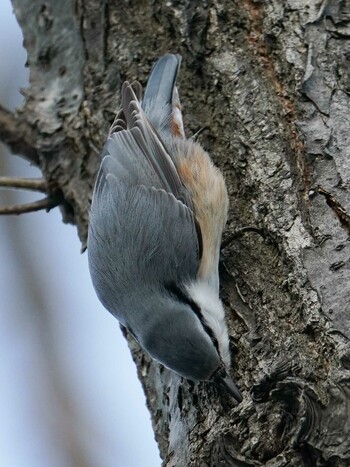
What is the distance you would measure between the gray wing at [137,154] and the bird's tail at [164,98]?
0.07 metres

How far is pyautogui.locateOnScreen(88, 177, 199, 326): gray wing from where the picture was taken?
2668mm

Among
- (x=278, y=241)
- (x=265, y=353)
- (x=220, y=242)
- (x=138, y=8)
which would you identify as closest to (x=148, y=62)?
(x=138, y=8)

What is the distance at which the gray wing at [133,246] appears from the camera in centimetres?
267

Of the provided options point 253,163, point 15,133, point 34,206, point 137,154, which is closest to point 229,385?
point 253,163

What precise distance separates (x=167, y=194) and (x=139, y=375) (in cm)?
68

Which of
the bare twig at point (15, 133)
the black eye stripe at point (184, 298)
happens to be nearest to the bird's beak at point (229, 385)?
the black eye stripe at point (184, 298)

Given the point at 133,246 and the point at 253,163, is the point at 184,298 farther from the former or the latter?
the point at 253,163

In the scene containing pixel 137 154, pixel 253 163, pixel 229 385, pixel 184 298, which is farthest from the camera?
pixel 137 154

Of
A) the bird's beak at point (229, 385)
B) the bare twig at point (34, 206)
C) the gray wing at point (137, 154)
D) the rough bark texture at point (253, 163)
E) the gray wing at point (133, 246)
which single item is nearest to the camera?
the rough bark texture at point (253, 163)

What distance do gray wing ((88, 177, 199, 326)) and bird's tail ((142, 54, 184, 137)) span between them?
1.10 feet

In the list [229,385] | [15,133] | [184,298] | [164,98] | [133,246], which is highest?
[15,133]

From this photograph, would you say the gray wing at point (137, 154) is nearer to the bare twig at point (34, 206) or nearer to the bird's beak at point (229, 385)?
the bare twig at point (34, 206)

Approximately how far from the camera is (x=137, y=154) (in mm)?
3020

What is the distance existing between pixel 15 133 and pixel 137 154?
543 millimetres
